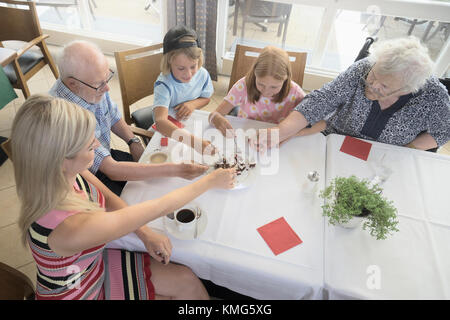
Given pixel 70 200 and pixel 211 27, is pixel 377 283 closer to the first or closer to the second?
pixel 70 200

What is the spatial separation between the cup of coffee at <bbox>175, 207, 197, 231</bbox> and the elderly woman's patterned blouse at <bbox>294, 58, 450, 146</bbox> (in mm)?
877

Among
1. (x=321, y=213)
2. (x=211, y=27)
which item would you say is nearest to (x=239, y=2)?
(x=211, y=27)

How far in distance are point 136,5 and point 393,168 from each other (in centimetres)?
405

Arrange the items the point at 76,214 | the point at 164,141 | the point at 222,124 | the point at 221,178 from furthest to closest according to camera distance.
A: the point at 222,124 → the point at 164,141 → the point at 221,178 → the point at 76,214

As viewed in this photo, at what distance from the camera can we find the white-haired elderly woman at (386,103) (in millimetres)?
1352

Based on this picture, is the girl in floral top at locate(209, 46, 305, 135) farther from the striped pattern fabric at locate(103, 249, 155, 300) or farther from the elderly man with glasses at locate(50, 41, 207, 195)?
the striped pattern fabric at locate(103, 249, 155, 300)

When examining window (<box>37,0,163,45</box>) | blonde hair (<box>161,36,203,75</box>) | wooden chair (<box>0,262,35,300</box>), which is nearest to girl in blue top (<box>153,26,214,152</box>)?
blonde hair (<box>161,36,203,75</box>)

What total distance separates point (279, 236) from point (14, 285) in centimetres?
97

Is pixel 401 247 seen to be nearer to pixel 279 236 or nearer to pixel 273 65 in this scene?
pixel 279 236

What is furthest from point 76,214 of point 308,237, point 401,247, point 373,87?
point 373,87

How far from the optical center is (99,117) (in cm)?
155

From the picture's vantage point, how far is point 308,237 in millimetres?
1097

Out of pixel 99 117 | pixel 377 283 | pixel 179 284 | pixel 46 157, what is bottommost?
pixel 179 284

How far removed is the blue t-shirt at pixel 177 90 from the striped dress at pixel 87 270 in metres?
0.77
